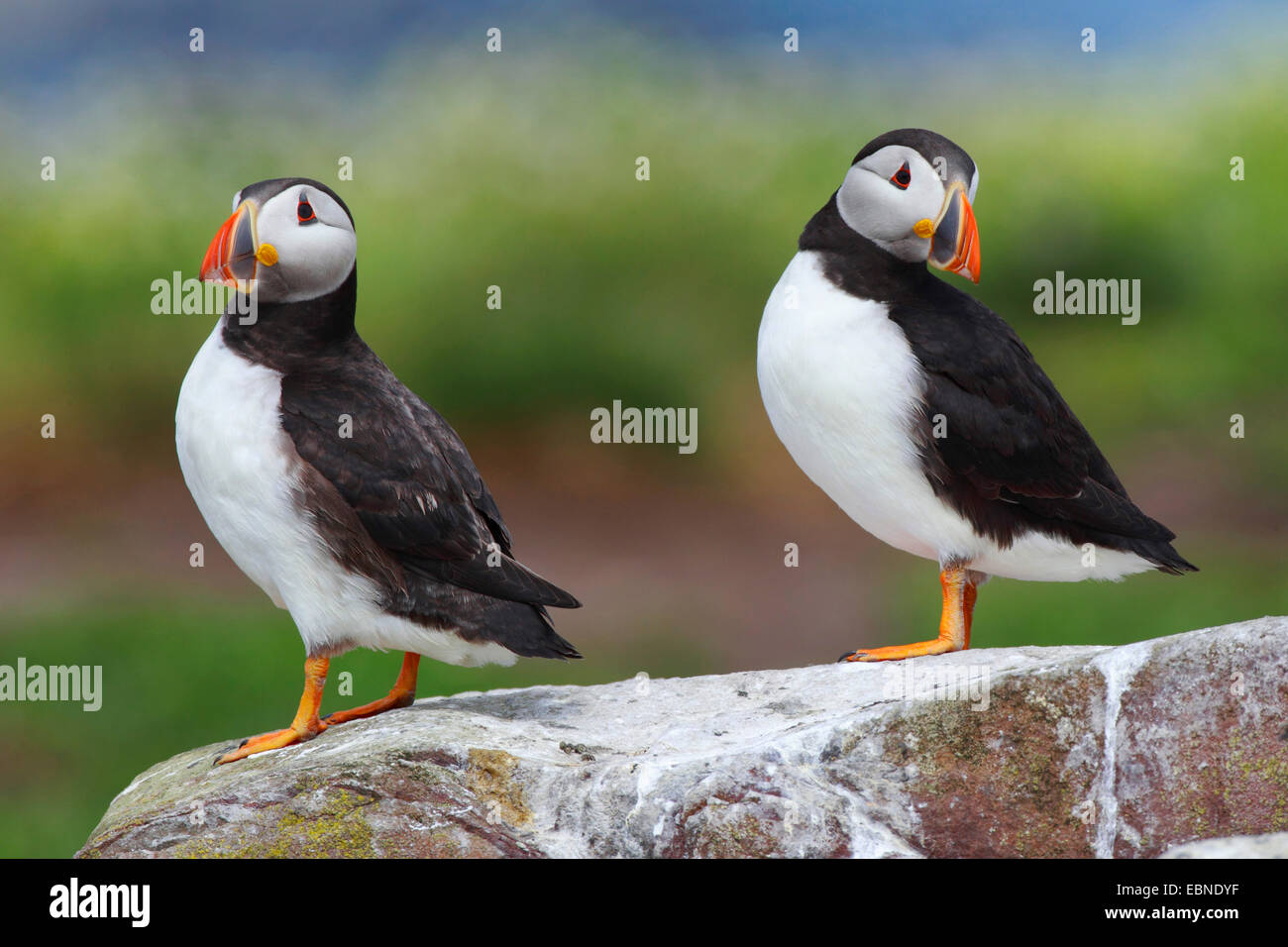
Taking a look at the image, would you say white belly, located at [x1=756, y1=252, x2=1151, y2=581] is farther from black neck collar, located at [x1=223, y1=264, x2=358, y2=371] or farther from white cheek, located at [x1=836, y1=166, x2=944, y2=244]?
black neck collar, located at [x1=223, y1=264, x2=358, y2=371]

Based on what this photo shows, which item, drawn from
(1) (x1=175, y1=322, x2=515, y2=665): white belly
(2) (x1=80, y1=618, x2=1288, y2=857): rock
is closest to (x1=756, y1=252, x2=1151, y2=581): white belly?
(2) (x1=80, y1=618, x2=1288, y2=857): rock

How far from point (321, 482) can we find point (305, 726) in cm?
93

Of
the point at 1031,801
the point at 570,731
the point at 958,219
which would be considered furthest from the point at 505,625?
the point at 958,219

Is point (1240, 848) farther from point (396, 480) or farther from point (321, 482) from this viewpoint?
point (321, 482)

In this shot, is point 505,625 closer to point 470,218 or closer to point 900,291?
point 900,291

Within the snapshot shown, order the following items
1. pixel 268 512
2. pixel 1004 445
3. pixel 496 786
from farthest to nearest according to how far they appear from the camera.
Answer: pixel 1004 445
pixel 268 512
pixel 496 786

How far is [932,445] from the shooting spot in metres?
6.02

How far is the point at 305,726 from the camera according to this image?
18.6 feet

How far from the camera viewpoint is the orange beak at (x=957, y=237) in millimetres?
5875

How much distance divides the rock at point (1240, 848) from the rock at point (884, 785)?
429 millimetres

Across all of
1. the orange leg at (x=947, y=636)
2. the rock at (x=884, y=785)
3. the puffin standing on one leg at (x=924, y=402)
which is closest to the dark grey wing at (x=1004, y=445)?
Answer: the puffin standing on one leg at (x=924, y=402)

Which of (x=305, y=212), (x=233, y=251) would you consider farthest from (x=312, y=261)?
(x=233, y=251)

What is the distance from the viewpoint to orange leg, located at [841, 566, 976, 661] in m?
6.09
